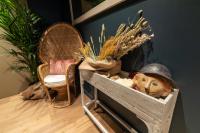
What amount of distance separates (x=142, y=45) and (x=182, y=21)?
0.38 meters

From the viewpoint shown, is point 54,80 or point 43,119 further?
point 54,80

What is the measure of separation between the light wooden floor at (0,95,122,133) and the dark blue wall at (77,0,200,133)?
0.79 m

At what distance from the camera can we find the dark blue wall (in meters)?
0.90

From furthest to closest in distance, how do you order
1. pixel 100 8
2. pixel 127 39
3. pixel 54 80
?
pixel 54 80
pixel 100 8
pixel 127 39

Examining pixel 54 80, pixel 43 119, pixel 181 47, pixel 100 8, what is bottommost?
Answer: pixel 43 119

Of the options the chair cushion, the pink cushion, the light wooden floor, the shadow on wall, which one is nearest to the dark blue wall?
the shadow on wall

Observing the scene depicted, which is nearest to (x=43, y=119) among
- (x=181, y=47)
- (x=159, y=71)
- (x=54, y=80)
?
(x=54, y=80)

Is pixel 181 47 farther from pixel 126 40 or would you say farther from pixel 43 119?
pixel 43 119

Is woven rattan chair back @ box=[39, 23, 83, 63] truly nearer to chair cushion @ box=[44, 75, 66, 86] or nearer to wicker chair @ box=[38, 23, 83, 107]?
wicker chair @ box=[38, 23, 83, 107]

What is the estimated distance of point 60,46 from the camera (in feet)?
7.40

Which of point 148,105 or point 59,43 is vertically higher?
point 59,43

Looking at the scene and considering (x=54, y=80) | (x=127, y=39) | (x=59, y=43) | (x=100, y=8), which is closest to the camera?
(x=127, y=39)

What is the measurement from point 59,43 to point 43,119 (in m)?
1.08

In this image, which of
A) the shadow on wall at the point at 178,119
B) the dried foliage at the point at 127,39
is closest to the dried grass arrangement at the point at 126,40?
the dried foliage at the point at 127,39
